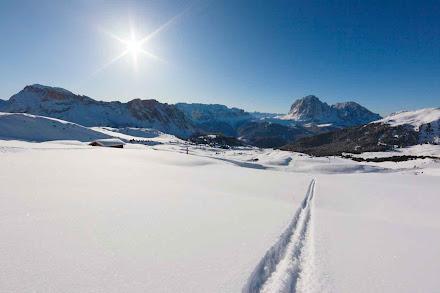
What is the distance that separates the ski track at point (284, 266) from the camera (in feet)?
11.3

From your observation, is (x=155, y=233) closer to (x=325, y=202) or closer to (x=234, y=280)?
(x=234, y=280)

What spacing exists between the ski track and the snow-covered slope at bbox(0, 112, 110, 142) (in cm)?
5472

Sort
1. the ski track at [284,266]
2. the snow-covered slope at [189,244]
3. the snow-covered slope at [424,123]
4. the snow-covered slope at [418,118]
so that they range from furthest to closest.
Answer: the snow-covered slope at [418,118] → the snow-covered slope at [424,123] → the ski track at [284,266] → the snow-covered slope at [189,244]

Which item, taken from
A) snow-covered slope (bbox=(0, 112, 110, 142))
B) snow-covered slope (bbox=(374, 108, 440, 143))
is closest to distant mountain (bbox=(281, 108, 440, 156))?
snow-covered slope (bbox=(374, 108, 440, 143))

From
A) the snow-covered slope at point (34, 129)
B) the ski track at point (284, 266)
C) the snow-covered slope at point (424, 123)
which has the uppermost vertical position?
the snow-covered slope at point (424, 123)

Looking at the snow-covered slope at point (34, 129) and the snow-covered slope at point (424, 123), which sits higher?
the snow-covered slope at point (424, 123)

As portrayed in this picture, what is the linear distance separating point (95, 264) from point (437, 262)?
7.07 metres

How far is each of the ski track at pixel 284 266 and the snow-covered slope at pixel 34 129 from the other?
54715 mm

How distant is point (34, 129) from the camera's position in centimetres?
4922

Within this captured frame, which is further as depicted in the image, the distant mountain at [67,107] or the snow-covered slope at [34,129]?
the distant mountain at [67,107]

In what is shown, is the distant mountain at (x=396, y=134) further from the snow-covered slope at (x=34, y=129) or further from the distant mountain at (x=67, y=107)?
the distant mountain at (x=67, y=107)

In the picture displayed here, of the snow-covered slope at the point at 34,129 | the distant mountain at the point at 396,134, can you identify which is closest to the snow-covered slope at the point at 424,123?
the distant mountain at the point at 396,134

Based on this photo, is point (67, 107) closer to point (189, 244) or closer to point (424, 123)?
point (189, 244)

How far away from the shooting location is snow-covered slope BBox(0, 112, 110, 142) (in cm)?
4459
